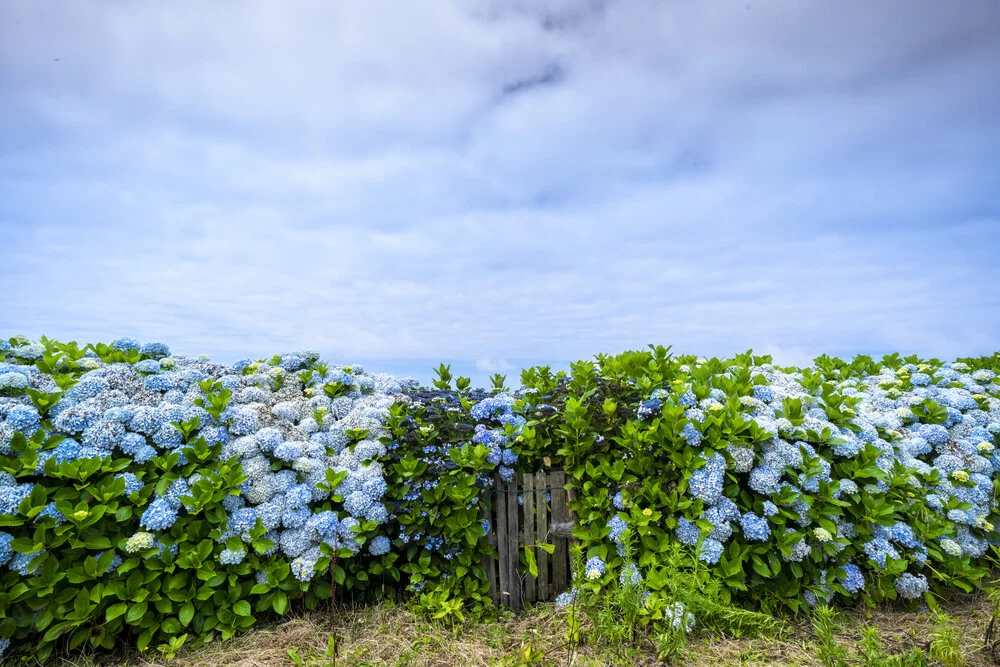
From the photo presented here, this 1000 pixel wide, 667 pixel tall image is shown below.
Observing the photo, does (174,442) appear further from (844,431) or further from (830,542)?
(844,431)

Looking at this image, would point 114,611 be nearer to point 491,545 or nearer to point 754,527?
point 491,545

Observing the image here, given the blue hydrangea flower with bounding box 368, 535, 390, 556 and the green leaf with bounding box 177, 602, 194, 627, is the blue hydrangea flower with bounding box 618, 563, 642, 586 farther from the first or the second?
the green leaf with bounding box 177, 602, 194, 627

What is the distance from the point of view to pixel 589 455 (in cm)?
442

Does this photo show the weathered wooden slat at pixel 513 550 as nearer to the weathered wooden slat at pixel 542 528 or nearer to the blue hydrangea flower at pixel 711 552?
the weathered wooden slat at pixel 542 528

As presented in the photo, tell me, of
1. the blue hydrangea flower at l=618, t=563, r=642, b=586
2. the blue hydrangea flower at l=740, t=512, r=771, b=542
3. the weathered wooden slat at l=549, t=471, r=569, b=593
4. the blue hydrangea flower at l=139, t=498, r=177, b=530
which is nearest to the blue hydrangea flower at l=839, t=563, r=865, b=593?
the blue hydrangea flower at l=740, t=512, r=771, b=542

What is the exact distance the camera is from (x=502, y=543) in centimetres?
451

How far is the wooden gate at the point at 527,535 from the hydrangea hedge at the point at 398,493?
14 cm

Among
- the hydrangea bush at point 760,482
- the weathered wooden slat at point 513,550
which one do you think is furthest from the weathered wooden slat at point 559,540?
the weathered wooden slat at point 513,550

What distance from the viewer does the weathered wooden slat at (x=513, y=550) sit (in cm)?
450

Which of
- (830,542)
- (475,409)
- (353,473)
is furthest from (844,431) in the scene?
(353,473)

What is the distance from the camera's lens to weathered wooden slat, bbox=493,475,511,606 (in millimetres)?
4488

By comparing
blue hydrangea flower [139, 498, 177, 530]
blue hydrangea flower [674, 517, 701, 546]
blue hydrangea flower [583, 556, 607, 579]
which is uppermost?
blue hydrangea flower [139, 498, 177, 530]

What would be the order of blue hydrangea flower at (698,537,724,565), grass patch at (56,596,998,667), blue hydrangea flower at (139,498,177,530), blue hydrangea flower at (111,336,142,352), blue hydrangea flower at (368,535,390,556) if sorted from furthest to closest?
blue hydrangea flower at (111,336,142,352) < blue hydrangea flower at (368,535,390,556) < blue hydrangea flower at (698,537,724,565) < blue hydrangea flower at (139,498,177,530) < grass patch at (56,596,998,667)

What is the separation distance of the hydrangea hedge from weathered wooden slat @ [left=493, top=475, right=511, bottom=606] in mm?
126
